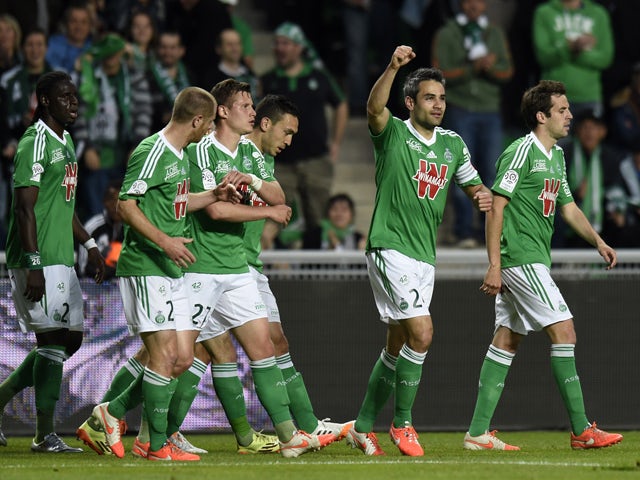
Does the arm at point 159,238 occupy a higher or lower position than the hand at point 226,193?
lower

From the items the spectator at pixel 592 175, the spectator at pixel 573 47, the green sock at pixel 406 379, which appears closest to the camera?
the green sock at pixel 406 379

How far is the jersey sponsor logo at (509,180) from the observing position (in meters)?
10.0

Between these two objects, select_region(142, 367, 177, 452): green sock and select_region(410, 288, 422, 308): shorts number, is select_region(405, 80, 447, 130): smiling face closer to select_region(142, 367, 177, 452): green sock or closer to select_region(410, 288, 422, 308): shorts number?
select_region(410, 288, 422, 308): shorts number

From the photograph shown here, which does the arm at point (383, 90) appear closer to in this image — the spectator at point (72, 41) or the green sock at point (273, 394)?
the green sock at point (273, 394)

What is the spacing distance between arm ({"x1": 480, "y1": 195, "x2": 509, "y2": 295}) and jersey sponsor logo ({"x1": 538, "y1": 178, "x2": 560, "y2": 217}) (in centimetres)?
30

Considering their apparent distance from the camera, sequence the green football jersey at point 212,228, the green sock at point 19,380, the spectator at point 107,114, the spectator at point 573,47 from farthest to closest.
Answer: the spectator at point 573,47 → the spectator at point 107,114 → the green sock at point 19,380 → the green football jersey at point 212,228

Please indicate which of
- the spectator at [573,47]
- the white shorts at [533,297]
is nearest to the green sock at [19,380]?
the white shorts at [533,297]

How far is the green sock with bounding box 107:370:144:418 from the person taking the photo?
966 centimetres

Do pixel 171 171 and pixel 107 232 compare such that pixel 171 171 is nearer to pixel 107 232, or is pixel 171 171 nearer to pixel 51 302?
pixel 51 302

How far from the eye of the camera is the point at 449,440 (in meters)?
11.4

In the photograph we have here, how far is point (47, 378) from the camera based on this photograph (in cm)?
1002

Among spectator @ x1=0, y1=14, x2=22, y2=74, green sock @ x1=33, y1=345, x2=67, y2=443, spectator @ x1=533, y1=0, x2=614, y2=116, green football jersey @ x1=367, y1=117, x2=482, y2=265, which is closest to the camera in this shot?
green football jersey @ x1=367, y1=117, x2=482, y2=265

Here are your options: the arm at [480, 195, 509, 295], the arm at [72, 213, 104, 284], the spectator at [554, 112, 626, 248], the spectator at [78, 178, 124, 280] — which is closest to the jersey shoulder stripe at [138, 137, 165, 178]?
the arm at [72, 213, 104, 284]

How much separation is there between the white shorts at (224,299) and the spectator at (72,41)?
6.16m
